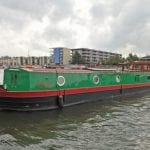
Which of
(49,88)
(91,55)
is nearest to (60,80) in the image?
(49,88)

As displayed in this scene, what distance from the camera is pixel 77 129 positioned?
1574cm

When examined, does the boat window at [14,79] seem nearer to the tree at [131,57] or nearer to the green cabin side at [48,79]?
the green cabin side at [48,79]

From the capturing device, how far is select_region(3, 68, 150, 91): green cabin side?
20266mm

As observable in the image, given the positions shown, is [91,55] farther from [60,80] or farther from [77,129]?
[77,129]

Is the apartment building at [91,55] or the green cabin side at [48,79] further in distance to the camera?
the apartment building at [91,55]

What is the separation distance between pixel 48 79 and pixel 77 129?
656 cm

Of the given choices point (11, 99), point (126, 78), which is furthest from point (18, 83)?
point (126, 78)

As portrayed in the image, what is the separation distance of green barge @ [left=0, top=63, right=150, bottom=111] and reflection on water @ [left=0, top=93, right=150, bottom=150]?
75 centimetres

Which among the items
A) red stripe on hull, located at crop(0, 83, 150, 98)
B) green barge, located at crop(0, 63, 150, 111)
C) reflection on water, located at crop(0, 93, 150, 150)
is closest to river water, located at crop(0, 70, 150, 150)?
reflection on water, located at crop(0, 93, 150, 150)

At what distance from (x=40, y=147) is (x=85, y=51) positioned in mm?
153149

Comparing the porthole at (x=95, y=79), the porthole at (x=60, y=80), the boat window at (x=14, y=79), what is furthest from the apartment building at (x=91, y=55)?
the boat window at (x=14, y=79)

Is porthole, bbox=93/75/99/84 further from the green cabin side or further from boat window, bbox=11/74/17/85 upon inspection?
boat window, bbox=11/74/17/85

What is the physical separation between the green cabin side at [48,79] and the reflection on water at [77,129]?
5.92 ft

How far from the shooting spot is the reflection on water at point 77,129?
1305cm
